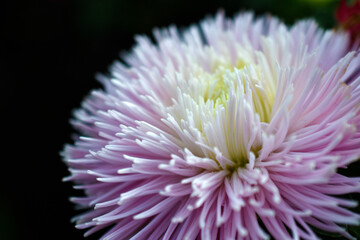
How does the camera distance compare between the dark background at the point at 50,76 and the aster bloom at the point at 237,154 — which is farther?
the dark background at the point at 50,76

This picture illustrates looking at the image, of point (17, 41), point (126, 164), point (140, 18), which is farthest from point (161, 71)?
point (17, 41)

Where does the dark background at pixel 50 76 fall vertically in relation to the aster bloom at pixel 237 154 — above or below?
above

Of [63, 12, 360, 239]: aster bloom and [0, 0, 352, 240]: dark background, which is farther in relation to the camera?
[0, 0, 352, 240]: dark background

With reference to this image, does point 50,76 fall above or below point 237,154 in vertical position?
above

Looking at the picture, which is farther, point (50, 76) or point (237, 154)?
point (50, 76)

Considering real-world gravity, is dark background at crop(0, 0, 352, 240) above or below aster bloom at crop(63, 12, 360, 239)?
above
